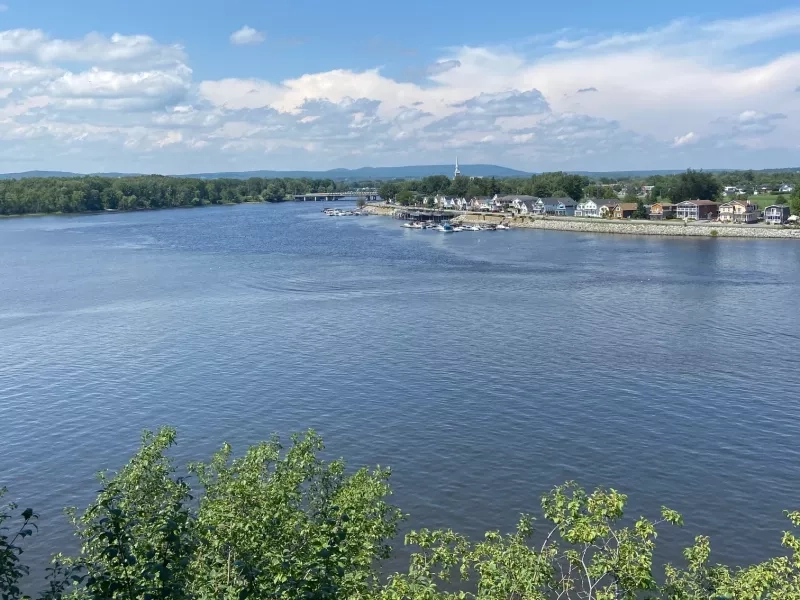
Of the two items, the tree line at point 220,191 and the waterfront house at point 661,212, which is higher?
the tree line at point 220,191

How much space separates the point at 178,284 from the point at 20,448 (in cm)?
2422

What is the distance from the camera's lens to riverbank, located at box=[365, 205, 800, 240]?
64.9 m

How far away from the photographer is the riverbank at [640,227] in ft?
213

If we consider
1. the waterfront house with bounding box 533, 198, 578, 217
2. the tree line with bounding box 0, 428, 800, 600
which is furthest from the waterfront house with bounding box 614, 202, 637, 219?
the tree line with bounding box 0, 428, 800, 600

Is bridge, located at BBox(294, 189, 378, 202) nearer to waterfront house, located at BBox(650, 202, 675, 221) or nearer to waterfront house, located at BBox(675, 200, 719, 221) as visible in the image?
waterfront house, located at BBox(650, 202, 675, 221)

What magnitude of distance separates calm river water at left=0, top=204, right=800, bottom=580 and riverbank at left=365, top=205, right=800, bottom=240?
21204 mm

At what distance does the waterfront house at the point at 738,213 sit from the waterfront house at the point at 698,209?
211 centimetres

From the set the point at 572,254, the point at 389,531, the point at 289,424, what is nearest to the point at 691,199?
the point at 572,254

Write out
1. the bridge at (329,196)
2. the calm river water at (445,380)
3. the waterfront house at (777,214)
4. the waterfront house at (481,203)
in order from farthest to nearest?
the bridge at (329,196) < the waterfront house at (481,203) < the waterfront house at (777,214) < the calm river water at (445,380)

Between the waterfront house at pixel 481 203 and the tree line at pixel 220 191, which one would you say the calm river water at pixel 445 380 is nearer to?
the tree line at pixel 220 191

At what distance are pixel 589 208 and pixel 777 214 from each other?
78.6 feet

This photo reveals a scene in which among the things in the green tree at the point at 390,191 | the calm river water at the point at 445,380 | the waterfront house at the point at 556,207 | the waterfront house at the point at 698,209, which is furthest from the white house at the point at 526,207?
the calm river water at the point at 445,380

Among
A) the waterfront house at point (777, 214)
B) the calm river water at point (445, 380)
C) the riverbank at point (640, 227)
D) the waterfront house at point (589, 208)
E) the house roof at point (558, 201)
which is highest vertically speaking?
the house roof at point (558, 201)

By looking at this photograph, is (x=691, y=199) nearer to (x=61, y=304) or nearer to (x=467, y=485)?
(x=61, y=304)
